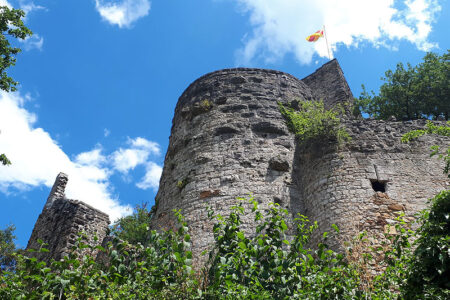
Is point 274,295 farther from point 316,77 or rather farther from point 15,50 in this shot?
point 316,77

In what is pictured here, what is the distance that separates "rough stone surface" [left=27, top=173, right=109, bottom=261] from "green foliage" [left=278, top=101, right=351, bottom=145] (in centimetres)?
540

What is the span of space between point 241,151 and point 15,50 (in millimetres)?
5723

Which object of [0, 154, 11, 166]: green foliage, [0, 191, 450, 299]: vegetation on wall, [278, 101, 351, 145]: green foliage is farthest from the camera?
[0, 154, 11, 166]: green foliage

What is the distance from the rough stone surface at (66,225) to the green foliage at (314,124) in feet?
17.7

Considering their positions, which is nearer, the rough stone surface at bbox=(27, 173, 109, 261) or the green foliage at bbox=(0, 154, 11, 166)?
the green foliage at bbox=(0, 154, 11, 166)

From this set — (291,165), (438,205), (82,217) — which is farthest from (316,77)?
(438,205)

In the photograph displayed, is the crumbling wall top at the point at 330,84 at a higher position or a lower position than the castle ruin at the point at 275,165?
higher

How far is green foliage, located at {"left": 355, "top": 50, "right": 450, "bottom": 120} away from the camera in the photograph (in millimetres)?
14547

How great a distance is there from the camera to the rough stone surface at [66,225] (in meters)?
10.4

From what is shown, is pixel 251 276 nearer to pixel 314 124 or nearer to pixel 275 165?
pixel 275 165

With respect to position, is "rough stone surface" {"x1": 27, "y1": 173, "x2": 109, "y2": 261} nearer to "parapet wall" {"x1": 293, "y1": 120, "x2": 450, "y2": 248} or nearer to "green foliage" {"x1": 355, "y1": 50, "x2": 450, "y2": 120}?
"parapet wall" {"x1": 293, "y1": 120, "x2": 450, "y2": 248}

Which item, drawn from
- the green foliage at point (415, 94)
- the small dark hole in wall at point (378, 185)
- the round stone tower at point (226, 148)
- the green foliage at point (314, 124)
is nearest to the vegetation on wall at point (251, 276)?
the round stone tower at point (226, 148)

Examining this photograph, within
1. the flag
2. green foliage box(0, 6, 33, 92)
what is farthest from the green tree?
the flag

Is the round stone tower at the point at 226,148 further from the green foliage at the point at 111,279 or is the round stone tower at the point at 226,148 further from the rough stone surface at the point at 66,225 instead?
the rough stone surface at the point at 66,225
